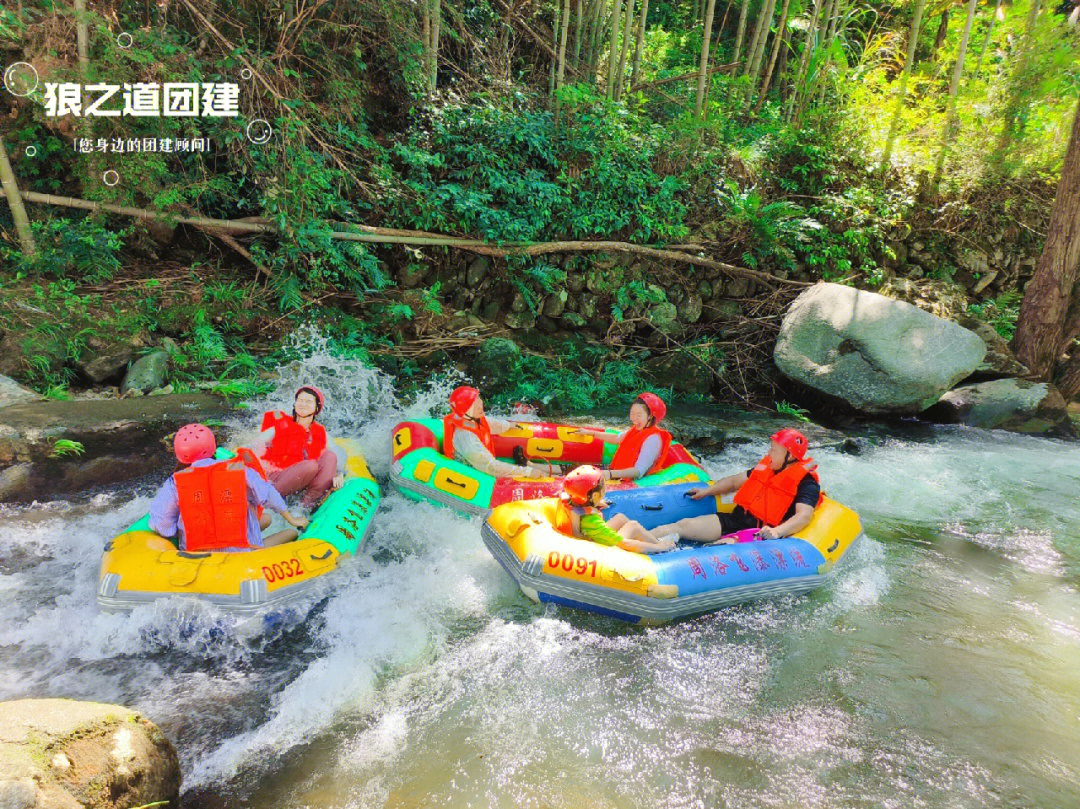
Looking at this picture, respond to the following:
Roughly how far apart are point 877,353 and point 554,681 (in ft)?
18.7

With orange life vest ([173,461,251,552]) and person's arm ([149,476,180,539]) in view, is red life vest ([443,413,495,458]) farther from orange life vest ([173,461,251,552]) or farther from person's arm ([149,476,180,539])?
person's arm ([149,476,180,539])

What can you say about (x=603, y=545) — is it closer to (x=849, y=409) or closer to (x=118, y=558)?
(x=118, y=558)

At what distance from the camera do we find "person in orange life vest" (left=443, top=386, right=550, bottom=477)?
512 centimetres

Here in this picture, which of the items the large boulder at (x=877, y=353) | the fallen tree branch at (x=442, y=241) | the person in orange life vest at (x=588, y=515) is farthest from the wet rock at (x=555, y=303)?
the person in orange life vest at (x=588, y=515)

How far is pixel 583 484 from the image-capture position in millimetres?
4090

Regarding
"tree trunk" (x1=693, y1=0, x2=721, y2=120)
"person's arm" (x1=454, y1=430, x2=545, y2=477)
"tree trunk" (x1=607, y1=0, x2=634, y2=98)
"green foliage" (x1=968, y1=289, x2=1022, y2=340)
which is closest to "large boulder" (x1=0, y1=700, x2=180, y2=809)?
"person's arm" (x1=454, y1=430, x2=545, y2=477)

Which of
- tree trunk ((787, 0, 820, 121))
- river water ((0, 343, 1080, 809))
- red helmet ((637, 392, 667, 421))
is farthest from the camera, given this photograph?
tree trunk ((787, 0, 820, 121))

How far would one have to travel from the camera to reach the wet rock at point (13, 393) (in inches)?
232

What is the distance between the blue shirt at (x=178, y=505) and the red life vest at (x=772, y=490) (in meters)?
3.13

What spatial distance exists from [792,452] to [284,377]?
5.23 metres

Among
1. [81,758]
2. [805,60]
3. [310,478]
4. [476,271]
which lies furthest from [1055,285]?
[81,758]

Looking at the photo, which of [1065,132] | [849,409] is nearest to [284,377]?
[849,409]

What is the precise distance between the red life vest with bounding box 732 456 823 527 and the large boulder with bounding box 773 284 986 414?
3381 millimetres

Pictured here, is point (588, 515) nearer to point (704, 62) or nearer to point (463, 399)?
point (463, 399)
